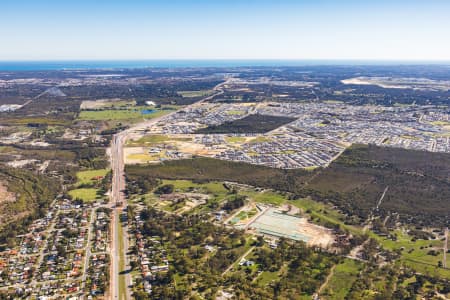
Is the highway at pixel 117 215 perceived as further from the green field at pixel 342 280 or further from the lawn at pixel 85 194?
the green field at pixel 342 280

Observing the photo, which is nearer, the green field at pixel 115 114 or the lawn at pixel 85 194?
the lawn at pixel 85 194

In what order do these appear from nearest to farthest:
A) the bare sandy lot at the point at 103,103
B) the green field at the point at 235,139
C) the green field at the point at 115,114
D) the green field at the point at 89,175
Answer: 1. the green field at the point at 89,175
2. the green field at the point at 235,139
3. the green field at the point at 115,114
4. the bare sandy lot at the point at 103,103

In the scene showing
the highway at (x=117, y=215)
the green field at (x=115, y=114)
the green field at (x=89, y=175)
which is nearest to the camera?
the highway at (x=117, y=215)

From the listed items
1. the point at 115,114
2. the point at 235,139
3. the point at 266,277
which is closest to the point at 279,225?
the point at 266,277

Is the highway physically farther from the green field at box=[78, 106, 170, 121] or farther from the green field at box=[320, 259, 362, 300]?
the green field at box=[78, 106, 170, 121]

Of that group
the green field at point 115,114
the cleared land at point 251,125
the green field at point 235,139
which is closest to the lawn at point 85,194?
the green field at point 235,139

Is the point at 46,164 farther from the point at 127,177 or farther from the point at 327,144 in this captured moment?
the point at 327,144

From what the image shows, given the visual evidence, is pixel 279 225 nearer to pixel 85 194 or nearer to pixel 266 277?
pixel 266 277

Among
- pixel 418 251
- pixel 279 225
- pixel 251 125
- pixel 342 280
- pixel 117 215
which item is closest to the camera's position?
pixel 342 280

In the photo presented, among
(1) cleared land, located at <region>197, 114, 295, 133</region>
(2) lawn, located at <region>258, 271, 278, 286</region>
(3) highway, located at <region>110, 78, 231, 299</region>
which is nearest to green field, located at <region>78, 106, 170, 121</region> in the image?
(3) highway, located at <region>110, 78, 231, 299</region>

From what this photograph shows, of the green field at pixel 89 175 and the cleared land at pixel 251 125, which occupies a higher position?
the cleared land at pixel 251 125
